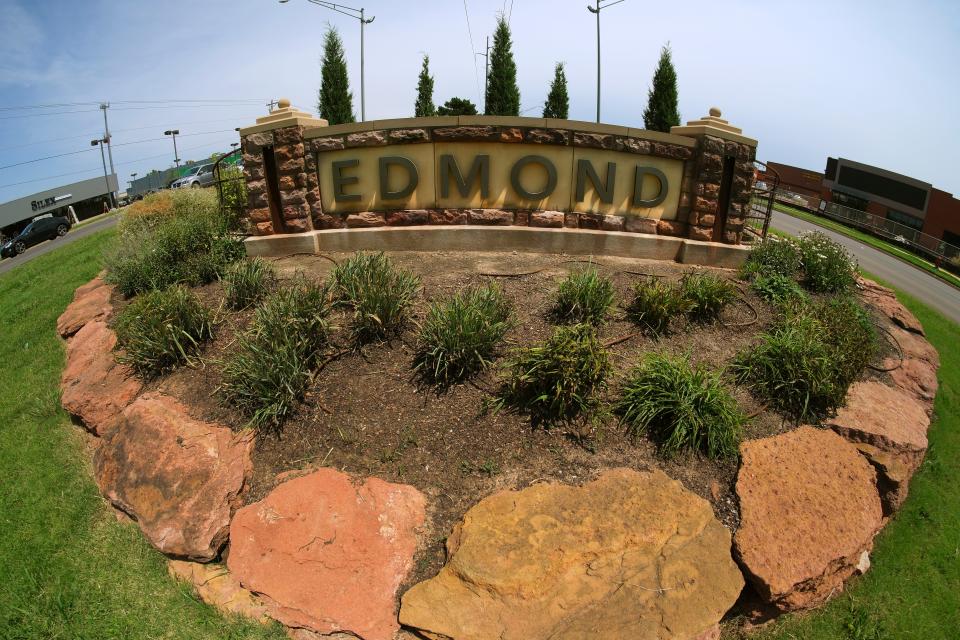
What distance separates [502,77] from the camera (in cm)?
2745

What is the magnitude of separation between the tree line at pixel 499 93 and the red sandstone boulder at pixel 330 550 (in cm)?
2273

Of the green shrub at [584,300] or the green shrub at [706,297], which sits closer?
the green shrub at [584,300]

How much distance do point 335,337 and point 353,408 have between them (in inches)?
40.1

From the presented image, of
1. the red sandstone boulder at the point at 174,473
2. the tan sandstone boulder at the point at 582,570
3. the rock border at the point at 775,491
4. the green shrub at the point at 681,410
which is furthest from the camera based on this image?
the green shrub at the point at 681,410

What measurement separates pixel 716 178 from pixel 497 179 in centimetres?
343

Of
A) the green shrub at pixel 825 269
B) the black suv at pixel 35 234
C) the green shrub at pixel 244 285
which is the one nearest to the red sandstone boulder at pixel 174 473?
the green shrub at pixel 244 285

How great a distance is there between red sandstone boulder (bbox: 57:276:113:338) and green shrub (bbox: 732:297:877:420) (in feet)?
27.4

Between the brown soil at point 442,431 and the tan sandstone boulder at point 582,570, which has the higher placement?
the brown soil at point 442,431

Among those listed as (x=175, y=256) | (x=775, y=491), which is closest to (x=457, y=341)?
(x=775, y=491)

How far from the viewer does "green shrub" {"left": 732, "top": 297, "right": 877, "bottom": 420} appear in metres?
5.34

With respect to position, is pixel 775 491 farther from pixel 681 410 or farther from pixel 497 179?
pixel 497 179

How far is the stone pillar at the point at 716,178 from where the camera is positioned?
809 cm

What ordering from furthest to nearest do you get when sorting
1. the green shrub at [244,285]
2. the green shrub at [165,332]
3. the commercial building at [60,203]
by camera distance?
1. the commercial building at [60,203]
2. the green shrub at [244,285]
3. the green shrub at [165,332]

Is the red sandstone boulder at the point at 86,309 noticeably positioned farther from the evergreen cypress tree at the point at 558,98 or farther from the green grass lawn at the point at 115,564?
the evergreen cypress tree at the point at 558,98
